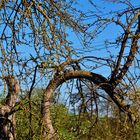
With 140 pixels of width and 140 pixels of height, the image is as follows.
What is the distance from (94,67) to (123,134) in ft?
3.93

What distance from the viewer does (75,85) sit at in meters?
8.41

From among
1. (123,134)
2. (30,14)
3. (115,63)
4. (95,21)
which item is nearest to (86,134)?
(123,134)

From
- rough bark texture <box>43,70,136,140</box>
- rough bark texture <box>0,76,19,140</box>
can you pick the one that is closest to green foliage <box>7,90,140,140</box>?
rough bark texture <box>43,70,136,140</box>

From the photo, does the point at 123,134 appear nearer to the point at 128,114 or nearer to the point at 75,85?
the point at 128,114

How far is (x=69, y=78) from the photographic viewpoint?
8.07 meters

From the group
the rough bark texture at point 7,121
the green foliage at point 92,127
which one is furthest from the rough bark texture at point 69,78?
the rough bark texture at point 7,121

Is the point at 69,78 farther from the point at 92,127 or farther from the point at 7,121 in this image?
the point at 7,121

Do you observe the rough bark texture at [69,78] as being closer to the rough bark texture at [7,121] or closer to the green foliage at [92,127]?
the green foliage at [92,127]

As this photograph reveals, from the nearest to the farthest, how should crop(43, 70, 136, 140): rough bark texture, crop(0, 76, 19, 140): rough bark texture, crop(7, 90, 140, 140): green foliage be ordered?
crop(7, 90, 140, 140): green foliage → crop(43, 70, 136, 140): rough bark texture → crop(0, 76, 19, 140): rough bark texture

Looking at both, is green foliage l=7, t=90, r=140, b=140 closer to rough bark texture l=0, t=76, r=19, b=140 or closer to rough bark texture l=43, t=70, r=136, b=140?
rough bark texture l=43, t=70, r=136, b=140

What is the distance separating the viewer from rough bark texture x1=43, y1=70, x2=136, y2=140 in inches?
299

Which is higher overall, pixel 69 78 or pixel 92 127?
pixel 69 78

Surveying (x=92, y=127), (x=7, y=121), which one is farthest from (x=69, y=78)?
(x=7, y=121)

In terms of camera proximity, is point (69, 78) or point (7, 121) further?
point (69, 78)
